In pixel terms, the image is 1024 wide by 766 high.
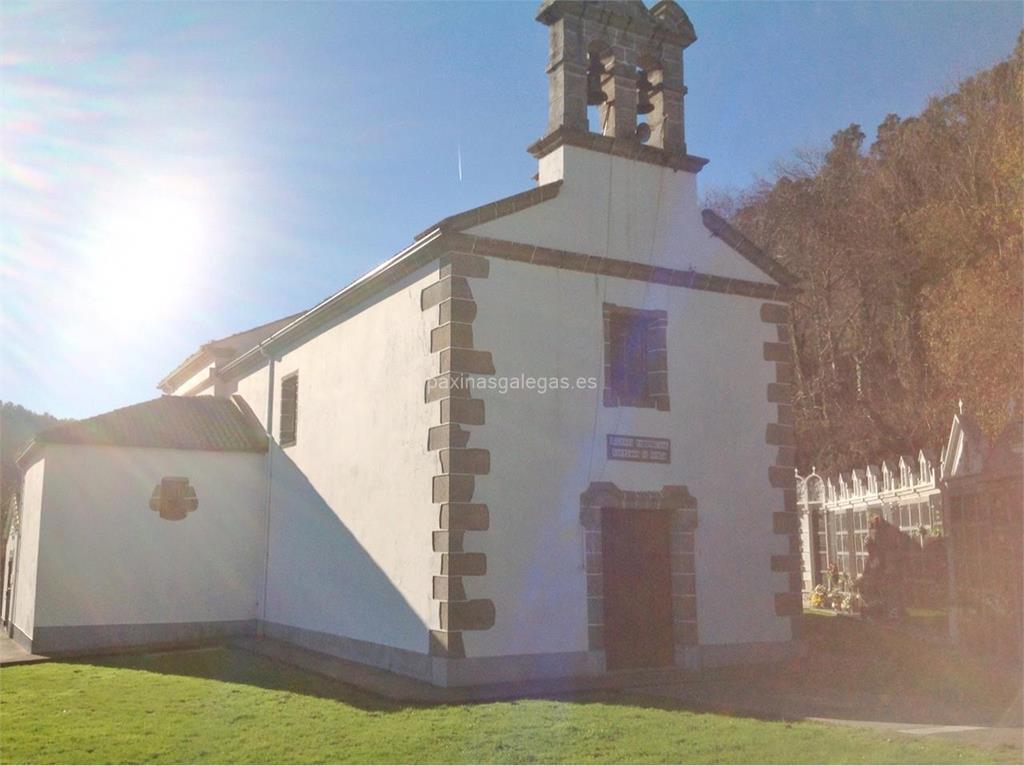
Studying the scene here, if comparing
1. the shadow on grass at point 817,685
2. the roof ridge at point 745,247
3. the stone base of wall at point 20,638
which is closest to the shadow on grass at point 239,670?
the shadow on grass at point 817,685

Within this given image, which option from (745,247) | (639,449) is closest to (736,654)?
(639,449)

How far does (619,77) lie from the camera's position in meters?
13.0

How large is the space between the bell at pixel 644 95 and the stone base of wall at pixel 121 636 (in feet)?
34.5

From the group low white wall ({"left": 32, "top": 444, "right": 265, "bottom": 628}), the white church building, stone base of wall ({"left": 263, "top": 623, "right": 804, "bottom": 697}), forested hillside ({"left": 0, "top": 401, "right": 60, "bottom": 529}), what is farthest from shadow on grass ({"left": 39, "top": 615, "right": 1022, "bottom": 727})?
forested hillside ({"left": 0, "top": 401, "right": 60, "bottom": 529})

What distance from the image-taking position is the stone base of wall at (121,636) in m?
14.4

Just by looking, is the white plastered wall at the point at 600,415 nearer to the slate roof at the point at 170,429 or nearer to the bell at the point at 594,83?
the bell at the point at 594,83

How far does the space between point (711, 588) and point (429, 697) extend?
4298 millimetres

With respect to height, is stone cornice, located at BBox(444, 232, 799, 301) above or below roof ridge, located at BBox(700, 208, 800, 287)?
below

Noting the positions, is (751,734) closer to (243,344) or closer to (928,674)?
(928,674)

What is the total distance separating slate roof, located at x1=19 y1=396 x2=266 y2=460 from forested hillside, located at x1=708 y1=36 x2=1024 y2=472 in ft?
52.0

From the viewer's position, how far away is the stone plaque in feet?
39.3

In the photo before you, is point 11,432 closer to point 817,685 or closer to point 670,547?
point 670,547

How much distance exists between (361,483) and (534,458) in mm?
2895

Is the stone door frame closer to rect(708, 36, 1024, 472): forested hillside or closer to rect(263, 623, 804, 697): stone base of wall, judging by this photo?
rect(263, 623, 804, 697): stone base of wall
